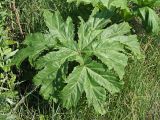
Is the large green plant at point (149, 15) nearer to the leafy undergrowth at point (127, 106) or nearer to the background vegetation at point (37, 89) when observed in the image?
the background vegetation at point (37, 89)

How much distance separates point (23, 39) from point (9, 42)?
0.42m

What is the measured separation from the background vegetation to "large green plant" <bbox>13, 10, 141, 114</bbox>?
0.43 ft

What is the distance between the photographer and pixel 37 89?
336cm

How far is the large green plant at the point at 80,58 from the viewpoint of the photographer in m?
3.05

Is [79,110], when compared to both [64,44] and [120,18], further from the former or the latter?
[120,18]

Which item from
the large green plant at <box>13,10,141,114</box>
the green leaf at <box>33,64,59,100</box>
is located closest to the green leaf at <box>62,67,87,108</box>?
the large green plant at <box>13,10,141,114</box>

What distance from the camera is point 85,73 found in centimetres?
310

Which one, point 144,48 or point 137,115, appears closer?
point 137,115

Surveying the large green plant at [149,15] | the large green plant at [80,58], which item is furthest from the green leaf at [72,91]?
the large green plant at [149,15]

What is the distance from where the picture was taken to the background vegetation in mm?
3148

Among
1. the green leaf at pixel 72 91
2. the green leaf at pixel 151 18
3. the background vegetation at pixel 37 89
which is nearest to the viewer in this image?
the green leaf at pixel 72 91

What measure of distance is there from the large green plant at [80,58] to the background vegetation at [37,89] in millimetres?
132

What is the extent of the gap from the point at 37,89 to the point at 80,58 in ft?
1.50

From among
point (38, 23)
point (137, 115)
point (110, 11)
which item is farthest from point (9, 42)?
point (137, 115)
